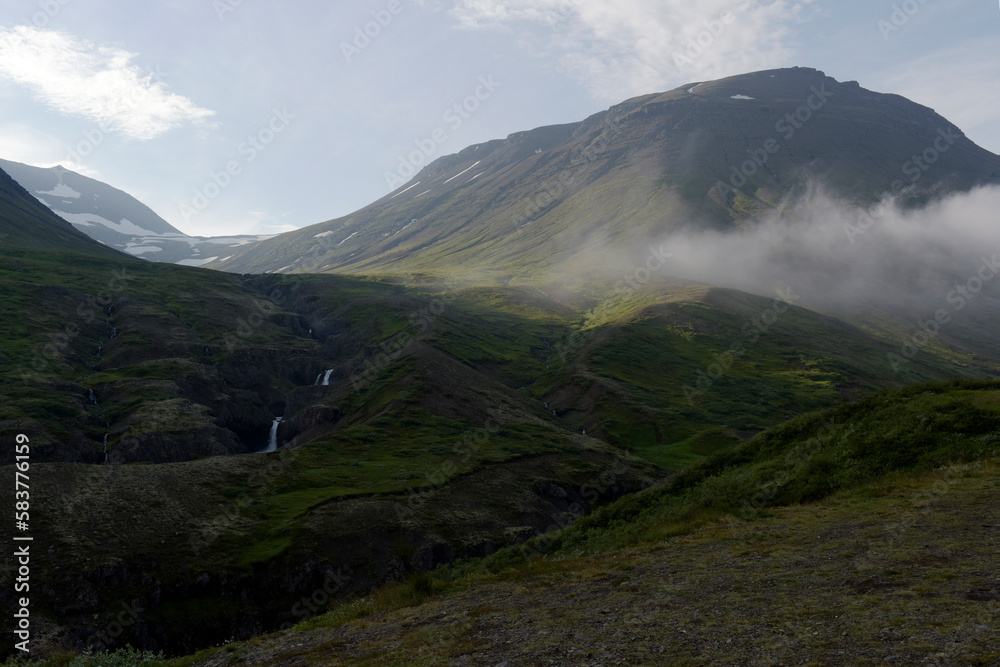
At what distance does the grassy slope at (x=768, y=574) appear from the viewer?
44.2 ft

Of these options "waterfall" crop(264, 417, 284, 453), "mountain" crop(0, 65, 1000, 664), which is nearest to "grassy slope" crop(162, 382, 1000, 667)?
"mountain" crop(0, 65, 1000, 664)

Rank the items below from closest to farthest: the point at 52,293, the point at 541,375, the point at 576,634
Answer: the point at 576,634, the point at 52,293, the point at 541,375

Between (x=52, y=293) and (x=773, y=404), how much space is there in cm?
16949

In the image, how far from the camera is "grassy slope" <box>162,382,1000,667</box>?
1347 centimetres

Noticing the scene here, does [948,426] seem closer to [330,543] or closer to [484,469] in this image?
[330,543]

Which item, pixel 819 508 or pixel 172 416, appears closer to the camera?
pixel 819 508

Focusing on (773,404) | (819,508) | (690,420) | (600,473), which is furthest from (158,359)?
(773,404)

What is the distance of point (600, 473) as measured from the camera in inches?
3398

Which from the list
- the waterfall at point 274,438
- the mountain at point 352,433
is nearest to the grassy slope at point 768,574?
the mountain at point 352,433

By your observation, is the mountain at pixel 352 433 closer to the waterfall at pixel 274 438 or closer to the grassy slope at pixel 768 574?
the grassy slope at pixel 768 574

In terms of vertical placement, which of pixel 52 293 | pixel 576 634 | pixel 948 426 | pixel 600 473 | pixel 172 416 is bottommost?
pixel 600 473

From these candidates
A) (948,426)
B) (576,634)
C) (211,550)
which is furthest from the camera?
(211,550)

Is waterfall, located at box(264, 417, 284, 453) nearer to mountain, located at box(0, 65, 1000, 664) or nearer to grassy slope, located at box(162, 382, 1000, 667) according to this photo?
mountain, located at box(0, 65, 1000, 664)

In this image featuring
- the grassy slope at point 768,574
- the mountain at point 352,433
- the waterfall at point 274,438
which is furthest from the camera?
the waterfall at point 274,438
